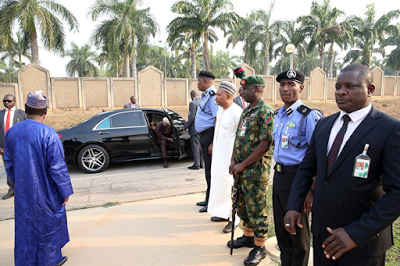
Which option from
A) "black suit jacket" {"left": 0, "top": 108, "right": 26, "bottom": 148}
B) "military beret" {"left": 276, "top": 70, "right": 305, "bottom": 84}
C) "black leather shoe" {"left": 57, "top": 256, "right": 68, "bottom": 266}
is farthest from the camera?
"black suit jacket" {"left": 0, "top": 108, "right": 26, "bottom": 148}

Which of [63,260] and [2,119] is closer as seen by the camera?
[63,260]

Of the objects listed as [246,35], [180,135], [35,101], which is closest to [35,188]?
[35,101]

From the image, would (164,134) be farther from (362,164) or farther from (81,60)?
(81,60)

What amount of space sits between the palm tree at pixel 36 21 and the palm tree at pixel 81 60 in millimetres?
23788

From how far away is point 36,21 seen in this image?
18.3m

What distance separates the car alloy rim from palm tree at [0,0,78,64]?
49.9 feet

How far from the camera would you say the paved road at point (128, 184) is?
4.64 metres

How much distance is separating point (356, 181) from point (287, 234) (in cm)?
108

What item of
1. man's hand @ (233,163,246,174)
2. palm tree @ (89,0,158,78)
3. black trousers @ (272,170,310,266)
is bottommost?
black trousers @ (272,170,310,266)

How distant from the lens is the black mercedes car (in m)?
6.54

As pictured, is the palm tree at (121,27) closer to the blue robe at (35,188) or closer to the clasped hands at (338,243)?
the blue robe at (35,188)

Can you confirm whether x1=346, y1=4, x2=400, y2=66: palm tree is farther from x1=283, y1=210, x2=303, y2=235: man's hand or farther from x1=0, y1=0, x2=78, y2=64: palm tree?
x1=283, y1=210, x2=303, y2=235: man's hand

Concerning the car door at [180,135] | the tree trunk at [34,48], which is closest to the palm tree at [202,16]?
the tree trunk at [34,48]

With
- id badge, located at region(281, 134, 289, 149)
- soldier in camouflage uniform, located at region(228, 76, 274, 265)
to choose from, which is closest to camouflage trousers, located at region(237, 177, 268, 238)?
soldier in camouflage uniform, located at region(228, 76, 274, 265)
